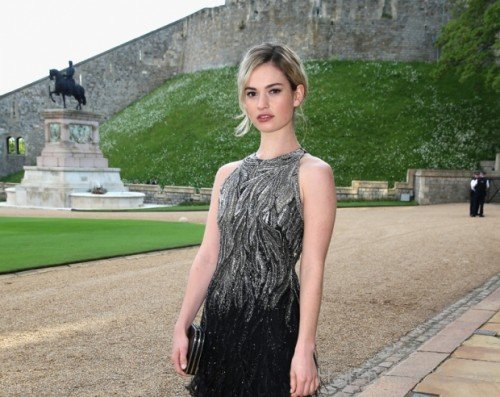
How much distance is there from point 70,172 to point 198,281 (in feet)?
76.9

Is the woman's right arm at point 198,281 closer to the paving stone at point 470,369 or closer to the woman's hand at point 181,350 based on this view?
the woman's hand at point 181,350

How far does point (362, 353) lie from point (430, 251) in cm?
689

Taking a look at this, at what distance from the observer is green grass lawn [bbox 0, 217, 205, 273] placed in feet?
32.5

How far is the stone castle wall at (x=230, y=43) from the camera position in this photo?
41.2 metres

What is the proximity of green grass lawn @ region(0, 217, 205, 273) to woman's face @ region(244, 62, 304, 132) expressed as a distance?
7.42m

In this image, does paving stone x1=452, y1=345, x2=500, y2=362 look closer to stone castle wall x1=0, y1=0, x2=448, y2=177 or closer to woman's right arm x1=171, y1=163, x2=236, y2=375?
woman's right arm x1=171, y1=163, x2=236, y2=375

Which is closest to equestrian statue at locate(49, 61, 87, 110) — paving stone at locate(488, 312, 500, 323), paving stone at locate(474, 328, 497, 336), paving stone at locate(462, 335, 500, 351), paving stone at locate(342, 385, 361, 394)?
paving stone at locate(488, 312, 500, 323)

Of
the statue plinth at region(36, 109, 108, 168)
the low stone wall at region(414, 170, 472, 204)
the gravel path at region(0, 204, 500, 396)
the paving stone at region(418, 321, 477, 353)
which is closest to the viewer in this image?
the gravel path at region(0, 204, 500, 396)

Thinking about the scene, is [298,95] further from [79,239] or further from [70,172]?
[70,172]

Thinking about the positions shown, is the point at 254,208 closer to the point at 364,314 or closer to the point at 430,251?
the point at 364,314

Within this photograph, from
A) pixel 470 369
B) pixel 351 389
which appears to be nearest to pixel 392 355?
pixel 470 369

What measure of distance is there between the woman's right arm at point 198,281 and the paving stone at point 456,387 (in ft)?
7.36

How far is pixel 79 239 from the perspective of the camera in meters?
12.5

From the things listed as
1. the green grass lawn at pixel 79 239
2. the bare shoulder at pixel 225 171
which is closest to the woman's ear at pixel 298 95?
the bare shoulder at pixel 225 171
